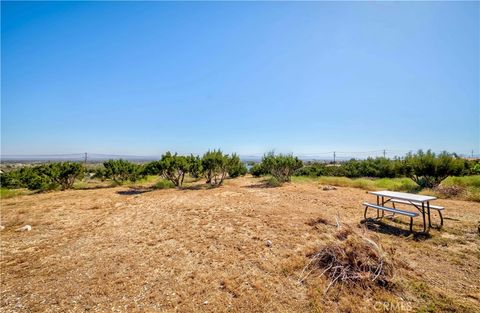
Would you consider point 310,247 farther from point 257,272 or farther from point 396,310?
point 396,310

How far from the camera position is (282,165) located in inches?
555

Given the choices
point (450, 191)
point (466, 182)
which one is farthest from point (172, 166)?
point (466, 182)

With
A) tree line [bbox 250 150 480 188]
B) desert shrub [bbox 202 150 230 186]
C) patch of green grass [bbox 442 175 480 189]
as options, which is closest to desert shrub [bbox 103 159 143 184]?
desert shrub [bbox 202 150 230 186]

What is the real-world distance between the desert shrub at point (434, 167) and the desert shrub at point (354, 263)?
9849 millimetres

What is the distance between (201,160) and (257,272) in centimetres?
1046

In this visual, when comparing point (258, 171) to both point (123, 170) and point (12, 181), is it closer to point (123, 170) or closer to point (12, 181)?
point (123, 170)

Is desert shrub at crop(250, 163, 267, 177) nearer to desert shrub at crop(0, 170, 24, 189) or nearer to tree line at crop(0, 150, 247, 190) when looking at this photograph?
tree line at crop(0, 150, 247, 190)

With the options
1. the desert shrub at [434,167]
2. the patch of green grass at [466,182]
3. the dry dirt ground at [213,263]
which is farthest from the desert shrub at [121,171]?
the patch of green grass at [466,182]

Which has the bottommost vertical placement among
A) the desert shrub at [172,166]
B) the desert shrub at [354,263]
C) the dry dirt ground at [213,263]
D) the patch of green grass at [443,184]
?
the dry dirt ground at [213,263]

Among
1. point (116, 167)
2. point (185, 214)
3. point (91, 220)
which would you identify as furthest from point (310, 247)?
point (116, 167)

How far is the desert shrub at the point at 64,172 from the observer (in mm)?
12500

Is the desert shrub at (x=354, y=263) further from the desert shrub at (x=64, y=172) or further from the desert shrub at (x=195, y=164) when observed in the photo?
the desert shrub at (x=64, y=172)

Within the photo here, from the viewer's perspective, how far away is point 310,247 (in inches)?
169

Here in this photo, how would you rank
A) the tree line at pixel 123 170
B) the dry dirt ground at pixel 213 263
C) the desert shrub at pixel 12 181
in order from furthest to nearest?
the desert shrub at pixel 12 181 → the tree line at pixel 123 170 → the dry dirt ground at pixel 213 263
